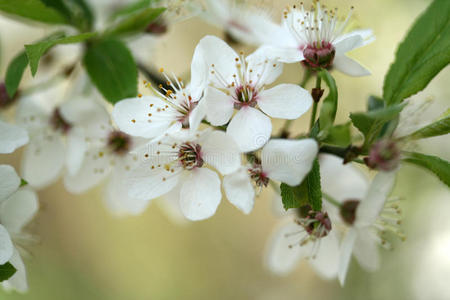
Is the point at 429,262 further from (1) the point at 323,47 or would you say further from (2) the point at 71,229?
(2) the point at 71,229

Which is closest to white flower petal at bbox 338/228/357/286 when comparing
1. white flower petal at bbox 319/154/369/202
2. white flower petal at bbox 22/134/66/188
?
white flower petal at bbox 319/154/369/202

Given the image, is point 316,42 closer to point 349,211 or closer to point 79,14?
point 349,211

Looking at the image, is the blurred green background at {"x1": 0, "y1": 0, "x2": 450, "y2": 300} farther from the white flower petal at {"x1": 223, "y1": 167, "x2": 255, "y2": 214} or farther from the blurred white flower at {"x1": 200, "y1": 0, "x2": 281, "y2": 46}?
the white flower petal at {"x1": 223, "y1": 167, "x2": 255, "y2": 214}

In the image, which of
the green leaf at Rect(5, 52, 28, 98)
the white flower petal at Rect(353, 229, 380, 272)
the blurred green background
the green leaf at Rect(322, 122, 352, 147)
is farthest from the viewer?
the blurred green background

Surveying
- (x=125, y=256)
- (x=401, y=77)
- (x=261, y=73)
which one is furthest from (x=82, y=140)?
(x=125, y=256)

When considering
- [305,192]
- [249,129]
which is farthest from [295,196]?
[249,129]
